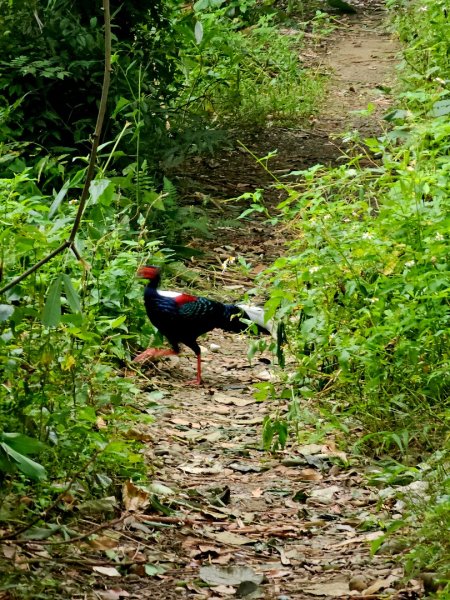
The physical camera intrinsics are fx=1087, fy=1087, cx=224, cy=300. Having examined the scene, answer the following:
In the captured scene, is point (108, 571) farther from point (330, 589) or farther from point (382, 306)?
point (382, 306)

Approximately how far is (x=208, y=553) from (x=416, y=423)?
1196 mm

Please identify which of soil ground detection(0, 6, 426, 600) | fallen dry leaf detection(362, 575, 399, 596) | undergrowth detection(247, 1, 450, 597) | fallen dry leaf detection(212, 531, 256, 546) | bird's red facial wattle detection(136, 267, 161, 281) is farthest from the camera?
bird's red facial wattle detection(136, 267, 161, 281)

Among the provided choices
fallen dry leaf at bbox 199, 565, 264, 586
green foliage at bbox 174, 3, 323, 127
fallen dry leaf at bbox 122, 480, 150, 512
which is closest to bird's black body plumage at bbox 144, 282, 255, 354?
fallen dry leaf at bbox 122, 480, 150, 512

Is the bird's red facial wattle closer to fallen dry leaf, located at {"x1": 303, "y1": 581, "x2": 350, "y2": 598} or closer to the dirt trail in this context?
the dirt trail

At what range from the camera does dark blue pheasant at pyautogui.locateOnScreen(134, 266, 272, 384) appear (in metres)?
5.70

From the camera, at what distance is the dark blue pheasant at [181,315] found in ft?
18.7

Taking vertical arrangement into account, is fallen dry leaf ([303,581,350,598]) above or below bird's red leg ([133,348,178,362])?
above

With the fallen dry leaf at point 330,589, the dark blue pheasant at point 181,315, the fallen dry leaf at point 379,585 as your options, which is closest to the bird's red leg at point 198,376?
the dark blue pheasant at point 181,315

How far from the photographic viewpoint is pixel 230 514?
4.14m

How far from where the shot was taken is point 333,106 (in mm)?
11422

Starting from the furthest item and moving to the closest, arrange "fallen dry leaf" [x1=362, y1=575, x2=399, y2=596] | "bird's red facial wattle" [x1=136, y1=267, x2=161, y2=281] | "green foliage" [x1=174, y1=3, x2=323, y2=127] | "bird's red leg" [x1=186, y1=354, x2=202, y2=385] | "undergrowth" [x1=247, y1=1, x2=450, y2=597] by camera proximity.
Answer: "green foliage" [x1=174, y1=3, x2=323, y2=127]
"bird's red leg" [x1=186, y1=354, x2=202, y2=385]
"bird's red facial wattle" [x1=136, y1=267, x2=161, y2=281]
"undergrowth" [x1=247, y1=1, x2=450, y2=597]
"fallen dry leaf" [x1=362, y1=575, x2=399, y2=596]

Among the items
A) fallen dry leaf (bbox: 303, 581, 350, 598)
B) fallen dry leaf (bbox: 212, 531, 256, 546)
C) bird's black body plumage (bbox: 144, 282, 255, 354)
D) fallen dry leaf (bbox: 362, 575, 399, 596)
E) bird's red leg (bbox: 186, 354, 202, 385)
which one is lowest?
bird's red leg (bbox: 186, 354, 202, 385)

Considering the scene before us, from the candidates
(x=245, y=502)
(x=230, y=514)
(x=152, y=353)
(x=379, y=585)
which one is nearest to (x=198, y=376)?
(x=152, y=353)

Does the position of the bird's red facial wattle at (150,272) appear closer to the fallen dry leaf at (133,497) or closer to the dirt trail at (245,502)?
the dirt trail at (245,502)
